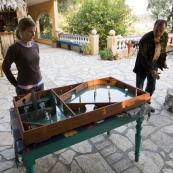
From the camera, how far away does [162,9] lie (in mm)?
11641

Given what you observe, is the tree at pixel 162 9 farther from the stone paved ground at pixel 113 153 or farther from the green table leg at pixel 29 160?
the green table leg at pixel 29 160

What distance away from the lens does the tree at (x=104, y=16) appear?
429 inches

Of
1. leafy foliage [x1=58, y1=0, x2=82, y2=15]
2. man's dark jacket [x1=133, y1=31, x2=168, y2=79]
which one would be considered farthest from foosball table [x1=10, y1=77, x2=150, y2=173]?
leafy foliage [x1=58, y1=0, x2=82, y2=15]

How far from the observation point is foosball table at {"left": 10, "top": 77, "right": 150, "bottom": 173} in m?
1.30

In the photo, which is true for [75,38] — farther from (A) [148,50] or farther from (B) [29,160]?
(B) [29,160]

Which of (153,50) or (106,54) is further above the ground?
(153,50)

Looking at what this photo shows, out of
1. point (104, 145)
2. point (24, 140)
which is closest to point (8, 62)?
point (24, 140)

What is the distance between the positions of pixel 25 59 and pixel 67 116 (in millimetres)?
909

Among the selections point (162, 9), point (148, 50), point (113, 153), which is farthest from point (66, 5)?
point (113, 153)

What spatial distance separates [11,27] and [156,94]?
13.2 meters

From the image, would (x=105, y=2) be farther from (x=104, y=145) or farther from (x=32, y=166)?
(x=32, y=166)

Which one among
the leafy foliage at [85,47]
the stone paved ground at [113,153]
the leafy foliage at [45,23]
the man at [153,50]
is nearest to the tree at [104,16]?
the leafy foliage at [85,47]

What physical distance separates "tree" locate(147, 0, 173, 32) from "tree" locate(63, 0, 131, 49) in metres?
1.91

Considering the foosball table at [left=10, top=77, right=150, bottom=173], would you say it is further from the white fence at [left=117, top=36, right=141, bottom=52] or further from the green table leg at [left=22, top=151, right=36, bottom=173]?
the white fence at [left=117, top=36, right=141, bottom=52]
